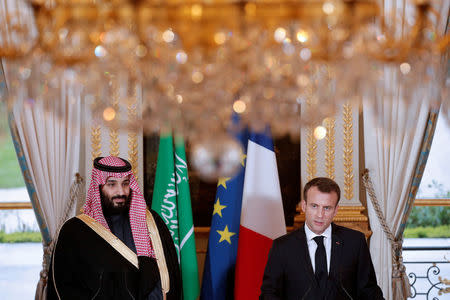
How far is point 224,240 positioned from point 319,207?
4.76ft

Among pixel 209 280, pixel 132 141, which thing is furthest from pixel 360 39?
pixel 132 141

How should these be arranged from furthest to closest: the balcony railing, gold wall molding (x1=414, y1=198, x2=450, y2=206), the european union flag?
gold wall molding (x1=414, y1=198, x2=450, y2=206)
the balcony railing
the european union flag

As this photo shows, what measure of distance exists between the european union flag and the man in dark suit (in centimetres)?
124

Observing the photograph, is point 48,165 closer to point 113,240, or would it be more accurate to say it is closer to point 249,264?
point 113,240

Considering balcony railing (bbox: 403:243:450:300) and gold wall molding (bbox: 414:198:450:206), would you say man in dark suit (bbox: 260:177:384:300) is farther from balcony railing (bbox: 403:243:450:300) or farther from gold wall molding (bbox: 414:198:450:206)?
gold wall molding (bbox: 414:198:450:206)

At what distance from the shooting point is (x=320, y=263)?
322 cm

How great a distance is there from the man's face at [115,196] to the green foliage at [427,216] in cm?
305

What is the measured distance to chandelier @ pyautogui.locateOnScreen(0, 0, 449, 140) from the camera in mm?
1361

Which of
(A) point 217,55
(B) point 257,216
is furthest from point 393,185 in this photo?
(A) point 217,55

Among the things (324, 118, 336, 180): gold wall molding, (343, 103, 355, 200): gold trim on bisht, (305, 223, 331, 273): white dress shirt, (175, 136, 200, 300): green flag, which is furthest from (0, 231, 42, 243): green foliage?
(305, 223, 331, 273): white dress shirt

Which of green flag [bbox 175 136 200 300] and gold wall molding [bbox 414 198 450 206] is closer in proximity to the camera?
green flag [bbox 175 136 200 300]

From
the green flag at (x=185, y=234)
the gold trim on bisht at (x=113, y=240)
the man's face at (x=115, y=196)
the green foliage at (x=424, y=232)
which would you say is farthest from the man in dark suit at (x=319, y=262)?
the green foliage at (x=424, y=232)

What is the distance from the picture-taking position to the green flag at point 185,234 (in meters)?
4.38

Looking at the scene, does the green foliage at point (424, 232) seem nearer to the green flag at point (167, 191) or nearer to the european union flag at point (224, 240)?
the european union flag at point (224, 240)
